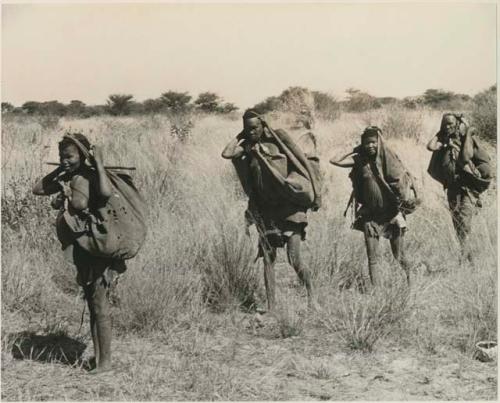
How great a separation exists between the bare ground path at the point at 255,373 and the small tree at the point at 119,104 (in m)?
23.4

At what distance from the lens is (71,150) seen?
16.3ft

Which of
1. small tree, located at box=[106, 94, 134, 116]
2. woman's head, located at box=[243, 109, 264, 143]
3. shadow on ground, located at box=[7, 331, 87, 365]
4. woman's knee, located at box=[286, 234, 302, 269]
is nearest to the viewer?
shadow on ground, located at box=[7, 331, 87, 365]

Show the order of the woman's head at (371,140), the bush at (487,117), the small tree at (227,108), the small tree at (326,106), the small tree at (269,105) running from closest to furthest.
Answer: the woman's head at (371,140), the bush at (487,117), the small tree at (326,106), the small tree at (269,105), the small tree at (227,108)

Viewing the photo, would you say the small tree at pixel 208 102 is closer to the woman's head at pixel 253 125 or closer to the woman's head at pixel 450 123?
the woman's head at pixel 450 123

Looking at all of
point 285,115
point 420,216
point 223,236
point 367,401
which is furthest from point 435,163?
point 285,115

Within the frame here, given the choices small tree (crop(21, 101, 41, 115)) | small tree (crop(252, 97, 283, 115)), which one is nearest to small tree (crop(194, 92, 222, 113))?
small tree (crop(252, 97, 283, 115))

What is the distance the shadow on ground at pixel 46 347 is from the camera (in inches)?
225

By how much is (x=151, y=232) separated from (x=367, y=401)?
12.6 feet

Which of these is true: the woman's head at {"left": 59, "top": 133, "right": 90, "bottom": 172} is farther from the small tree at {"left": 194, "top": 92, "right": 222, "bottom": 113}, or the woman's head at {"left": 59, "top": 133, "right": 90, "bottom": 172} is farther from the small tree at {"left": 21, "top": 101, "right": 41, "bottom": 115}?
the small tree at {"left": 194, "top": 92, "right": 222, "bottom": 113}

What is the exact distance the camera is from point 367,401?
16.4ft

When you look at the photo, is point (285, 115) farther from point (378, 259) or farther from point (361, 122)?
point (378, 259)

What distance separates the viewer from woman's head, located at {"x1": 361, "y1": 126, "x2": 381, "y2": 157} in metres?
6.82

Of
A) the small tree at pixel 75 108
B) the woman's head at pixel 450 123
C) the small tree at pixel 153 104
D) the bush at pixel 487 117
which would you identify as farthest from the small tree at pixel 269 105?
the woman's head at pixel 450 123

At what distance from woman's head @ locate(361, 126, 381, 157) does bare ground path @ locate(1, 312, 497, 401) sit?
5.92 feet
